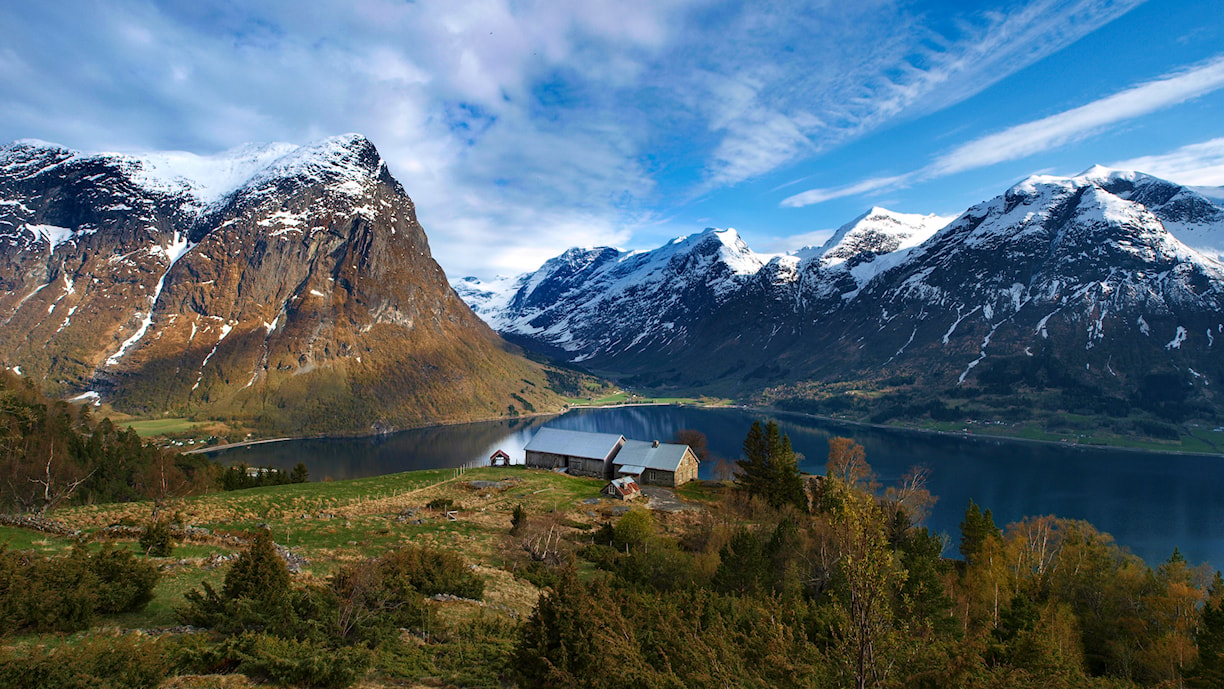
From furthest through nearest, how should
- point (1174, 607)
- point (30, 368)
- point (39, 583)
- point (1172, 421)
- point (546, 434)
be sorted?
point (30, 368) < point (1172, 421) < point (546, 434) < point (1174, 607) < point (39, 583)

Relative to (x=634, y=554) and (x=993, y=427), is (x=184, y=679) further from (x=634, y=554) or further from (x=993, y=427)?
(x=993, y=427)

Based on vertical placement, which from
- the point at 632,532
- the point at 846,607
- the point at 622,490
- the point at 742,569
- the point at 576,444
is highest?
the point at 846,607

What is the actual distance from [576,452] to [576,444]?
1.65 metres

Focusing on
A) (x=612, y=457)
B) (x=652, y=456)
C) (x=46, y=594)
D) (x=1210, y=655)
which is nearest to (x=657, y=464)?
(x=652, y=456)

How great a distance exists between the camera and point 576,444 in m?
68.6

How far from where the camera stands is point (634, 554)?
1172 inches

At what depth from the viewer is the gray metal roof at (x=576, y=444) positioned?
66.2m

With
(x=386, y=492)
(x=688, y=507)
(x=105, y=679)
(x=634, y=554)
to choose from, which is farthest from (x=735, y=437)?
(x=105, y=679)

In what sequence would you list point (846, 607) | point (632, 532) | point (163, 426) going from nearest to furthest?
point (846, 607)
point (632, 532)
point (163, 426)

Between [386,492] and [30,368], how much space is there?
226 m

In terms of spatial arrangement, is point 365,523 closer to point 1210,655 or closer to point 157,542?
point 157,542

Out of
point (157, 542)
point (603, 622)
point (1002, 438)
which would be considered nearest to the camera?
point (603, 622)

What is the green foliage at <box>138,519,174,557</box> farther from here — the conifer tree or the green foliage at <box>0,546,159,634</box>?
the conifer tree

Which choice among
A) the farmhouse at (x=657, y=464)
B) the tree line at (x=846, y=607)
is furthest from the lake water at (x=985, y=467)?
the farmhouse at (x=657, y=464)
